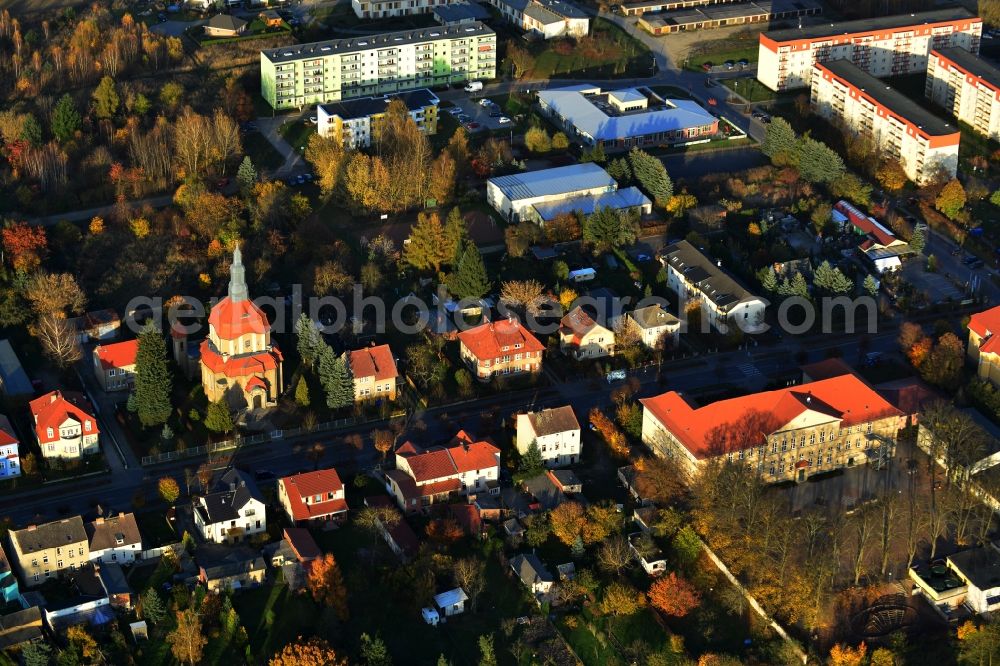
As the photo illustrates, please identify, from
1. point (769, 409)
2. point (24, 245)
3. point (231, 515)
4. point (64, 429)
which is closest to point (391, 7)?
point (24, 245)

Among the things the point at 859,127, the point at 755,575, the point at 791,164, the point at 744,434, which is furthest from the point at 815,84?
the point at 755,575

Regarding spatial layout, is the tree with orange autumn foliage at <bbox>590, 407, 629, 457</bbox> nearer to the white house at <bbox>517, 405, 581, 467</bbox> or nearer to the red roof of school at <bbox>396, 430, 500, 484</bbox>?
the white house at <bbox>517, 405, 581, 467</bbox>

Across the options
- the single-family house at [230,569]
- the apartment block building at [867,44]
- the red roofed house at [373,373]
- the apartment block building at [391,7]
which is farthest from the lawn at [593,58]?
the single-family house at [230,569]

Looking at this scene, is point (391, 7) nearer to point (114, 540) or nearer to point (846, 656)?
point (114, 540)

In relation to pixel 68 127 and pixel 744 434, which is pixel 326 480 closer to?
pixel 744 434

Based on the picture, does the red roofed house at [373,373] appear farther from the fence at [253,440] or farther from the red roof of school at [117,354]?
the red roof of school at [117,354]

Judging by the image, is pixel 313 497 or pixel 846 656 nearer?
pixel 846 656
